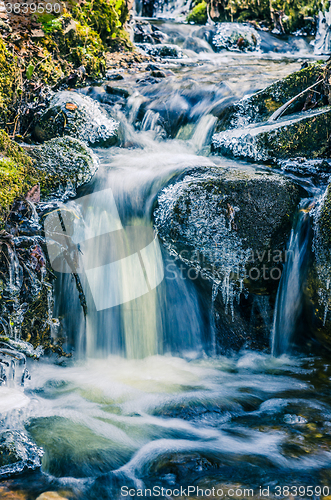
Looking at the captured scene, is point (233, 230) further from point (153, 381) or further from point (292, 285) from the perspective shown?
point (153, 381)

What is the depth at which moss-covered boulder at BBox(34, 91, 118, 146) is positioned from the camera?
5.39 m

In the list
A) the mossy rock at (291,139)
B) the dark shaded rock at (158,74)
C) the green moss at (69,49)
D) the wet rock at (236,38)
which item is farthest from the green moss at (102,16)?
the mossy rock at (291,139)

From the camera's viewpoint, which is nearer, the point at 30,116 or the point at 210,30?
the point at 30,116

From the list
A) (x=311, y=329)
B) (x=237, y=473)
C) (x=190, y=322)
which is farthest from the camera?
(x=190, y=322)

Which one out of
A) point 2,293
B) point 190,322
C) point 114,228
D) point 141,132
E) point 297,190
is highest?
point 141,132

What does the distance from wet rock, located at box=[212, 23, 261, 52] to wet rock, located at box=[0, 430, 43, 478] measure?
12.1 metres

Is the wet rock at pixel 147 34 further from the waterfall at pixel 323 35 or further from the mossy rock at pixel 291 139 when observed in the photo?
the mossy rock at pixel 291 139

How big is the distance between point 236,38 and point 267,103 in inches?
309

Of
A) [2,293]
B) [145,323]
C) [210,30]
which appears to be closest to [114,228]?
[145,323]

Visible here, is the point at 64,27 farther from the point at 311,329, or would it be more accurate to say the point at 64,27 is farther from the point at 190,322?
the point at 311,329

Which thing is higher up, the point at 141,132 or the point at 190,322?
the point at 141,132

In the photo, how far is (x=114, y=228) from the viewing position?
4.34 metres

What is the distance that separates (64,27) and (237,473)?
25.5 ft

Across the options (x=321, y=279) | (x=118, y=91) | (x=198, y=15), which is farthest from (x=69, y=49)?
(x=198, y=15)
